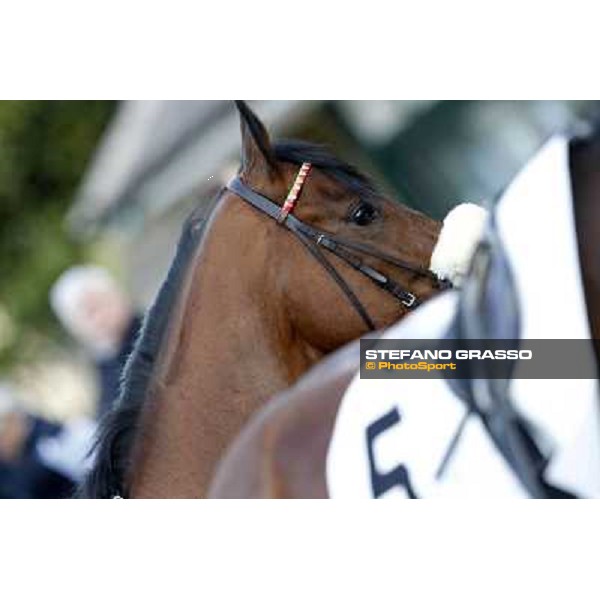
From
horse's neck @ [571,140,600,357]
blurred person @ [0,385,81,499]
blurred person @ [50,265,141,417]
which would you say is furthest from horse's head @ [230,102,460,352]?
blurred person @ [50,265,141,417]

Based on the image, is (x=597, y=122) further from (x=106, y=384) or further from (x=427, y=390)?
(x=106, y=384)

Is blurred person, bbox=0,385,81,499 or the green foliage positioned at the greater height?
the green foliage

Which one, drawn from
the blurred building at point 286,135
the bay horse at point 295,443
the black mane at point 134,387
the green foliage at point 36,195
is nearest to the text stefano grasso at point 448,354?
the bay horse at point 295,443

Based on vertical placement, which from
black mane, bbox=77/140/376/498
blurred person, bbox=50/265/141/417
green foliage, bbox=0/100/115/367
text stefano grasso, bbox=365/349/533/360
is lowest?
text stefano grasso, bbox=365/349/533/360

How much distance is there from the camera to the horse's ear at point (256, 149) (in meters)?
2.27

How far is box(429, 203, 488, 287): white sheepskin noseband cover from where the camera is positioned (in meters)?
2.14

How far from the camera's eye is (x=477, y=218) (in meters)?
2.16

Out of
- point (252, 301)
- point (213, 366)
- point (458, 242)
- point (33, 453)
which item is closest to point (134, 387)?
point (213, 366)

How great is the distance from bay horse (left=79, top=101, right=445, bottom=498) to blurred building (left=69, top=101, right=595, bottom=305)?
147 millimetres

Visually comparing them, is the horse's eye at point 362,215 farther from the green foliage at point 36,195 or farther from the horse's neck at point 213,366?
the green foliage at point 36,195

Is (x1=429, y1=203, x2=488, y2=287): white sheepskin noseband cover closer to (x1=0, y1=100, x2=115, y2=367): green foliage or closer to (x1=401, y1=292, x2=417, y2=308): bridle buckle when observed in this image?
(x1=401, y1=292, x2=417, y2=308): bridle buckle

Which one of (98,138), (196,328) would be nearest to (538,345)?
(196,328)

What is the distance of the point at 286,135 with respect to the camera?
388 cm

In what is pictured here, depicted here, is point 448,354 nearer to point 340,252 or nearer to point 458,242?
point 458,242
